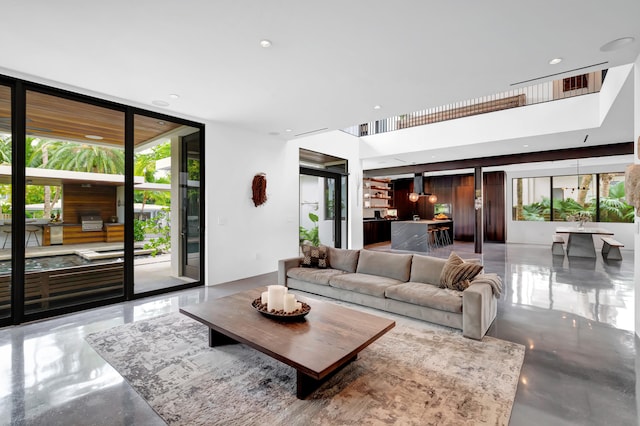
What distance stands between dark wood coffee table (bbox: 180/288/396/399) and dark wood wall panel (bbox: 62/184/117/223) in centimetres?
248

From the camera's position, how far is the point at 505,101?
6922 mm

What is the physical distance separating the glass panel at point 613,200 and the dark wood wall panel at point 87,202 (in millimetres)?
13320

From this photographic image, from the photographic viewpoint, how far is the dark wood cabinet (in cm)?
1111

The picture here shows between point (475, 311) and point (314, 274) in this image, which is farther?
point (314, 274)

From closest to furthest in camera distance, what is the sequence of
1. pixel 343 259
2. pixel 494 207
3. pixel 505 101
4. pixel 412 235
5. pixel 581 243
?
pixel 343 259 < pixel 505 101 < pixel 581 243 < pixel 412 235 < pixel 494 207

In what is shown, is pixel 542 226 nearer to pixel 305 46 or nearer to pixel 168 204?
pixel 305 46

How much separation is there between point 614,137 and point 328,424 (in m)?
8.00

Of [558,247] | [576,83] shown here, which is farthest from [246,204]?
[558,247]

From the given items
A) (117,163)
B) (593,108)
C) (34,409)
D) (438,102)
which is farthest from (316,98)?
(593,108)

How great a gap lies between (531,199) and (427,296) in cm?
1026

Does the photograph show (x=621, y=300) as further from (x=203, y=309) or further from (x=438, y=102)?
(x=203, y=309)

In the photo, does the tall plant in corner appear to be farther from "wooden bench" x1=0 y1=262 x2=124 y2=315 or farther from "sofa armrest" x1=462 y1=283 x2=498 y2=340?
"sofa armrest" x1=462 y1=283 x2=498 y2=340

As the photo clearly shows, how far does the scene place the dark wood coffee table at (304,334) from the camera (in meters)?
1.96

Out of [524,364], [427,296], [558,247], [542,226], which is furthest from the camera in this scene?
[542,226]
